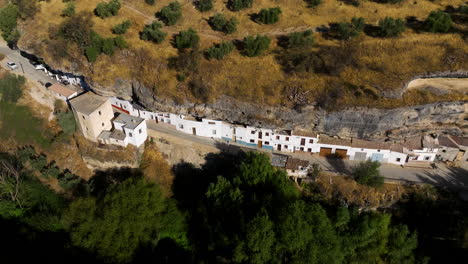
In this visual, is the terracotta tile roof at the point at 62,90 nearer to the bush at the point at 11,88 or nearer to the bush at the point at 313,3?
the bush at the point at 11,88

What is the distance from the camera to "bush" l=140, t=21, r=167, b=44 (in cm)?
5150

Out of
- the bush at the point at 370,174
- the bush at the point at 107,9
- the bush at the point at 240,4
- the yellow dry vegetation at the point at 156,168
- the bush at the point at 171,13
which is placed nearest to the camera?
the bush at the point at 370,174

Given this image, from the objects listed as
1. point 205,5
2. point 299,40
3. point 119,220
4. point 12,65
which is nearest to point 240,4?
point 205,5

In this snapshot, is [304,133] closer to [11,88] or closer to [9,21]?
[11,88]

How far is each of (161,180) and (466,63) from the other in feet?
144

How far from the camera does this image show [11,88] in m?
56.4

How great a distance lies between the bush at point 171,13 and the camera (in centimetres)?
5528

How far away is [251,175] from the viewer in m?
41.2

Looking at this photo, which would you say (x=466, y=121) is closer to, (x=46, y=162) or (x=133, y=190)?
(x=133, y=190)

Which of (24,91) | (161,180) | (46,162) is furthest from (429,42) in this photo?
(24,91)

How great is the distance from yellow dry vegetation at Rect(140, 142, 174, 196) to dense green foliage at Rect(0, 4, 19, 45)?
111 feet

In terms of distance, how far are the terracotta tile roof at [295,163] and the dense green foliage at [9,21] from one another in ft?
172

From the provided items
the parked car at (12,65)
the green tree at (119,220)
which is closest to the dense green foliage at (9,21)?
the parked car at (12,65)

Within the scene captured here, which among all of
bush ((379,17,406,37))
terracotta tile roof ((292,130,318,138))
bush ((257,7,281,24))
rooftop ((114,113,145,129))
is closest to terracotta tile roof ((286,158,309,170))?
terracotta tile roof ((292,130,318,138))
